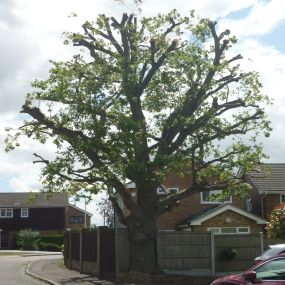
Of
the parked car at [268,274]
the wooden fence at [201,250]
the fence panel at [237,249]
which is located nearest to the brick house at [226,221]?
the fence panel at [237,249]

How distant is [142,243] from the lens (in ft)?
78.1

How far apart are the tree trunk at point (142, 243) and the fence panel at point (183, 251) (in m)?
0.63

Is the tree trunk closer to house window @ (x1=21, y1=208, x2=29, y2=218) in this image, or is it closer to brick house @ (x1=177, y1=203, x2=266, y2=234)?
brick house @ (x1=177, y1=203, x2=266, y2=234)

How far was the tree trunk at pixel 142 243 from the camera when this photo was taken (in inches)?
934

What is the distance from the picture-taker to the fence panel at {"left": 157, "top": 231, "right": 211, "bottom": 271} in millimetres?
24562

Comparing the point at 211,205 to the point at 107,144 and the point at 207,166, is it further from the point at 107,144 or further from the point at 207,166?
the point at 107,144

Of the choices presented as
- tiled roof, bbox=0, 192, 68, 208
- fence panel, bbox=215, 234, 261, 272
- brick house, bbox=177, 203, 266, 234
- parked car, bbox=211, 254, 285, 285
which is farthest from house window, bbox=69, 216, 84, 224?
parked car, bbox=211, 254, 285, 285

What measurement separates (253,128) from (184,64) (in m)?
3.98

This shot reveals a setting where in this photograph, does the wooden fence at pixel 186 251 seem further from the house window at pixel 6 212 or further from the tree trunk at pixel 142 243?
the house window at pixel 6 212

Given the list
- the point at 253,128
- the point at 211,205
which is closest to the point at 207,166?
the point at 253,128

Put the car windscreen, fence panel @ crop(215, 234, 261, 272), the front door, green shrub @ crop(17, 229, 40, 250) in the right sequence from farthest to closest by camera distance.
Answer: the front door → green shrub @ crop(17, 229, 40, 250) → fence panel @ crop(215, 234, 261, 272) → the car windscreen

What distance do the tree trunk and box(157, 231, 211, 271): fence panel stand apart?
0.63 metres

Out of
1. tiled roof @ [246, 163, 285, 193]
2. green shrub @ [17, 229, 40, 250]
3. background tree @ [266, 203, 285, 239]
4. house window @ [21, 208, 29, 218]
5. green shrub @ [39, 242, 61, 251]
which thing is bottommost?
green shrub @ [39, 242, 61, 251]

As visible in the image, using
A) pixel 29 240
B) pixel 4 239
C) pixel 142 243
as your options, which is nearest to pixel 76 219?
pixel 4 239
